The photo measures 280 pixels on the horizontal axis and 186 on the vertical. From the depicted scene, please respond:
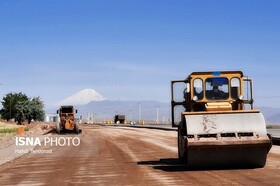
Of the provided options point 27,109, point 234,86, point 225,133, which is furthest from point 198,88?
point 27,109

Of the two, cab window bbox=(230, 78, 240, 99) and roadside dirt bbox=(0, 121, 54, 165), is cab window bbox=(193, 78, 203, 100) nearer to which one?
cab window bbox=(230, 78, 240, 99)

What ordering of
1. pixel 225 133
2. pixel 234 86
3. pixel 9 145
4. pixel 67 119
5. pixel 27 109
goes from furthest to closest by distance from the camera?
pixel 27 109 < pixel 67 119 < pixel 9 145 < pixel 234 86 < pixel 225 133

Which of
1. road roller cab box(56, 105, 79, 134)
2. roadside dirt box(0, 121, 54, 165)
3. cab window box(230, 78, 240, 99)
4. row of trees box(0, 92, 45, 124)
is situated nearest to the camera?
cab window box(230, 78, 240, 99)

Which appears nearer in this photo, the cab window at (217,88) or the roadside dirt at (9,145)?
the cab window at (217,88)

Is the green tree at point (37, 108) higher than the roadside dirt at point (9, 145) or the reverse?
higher

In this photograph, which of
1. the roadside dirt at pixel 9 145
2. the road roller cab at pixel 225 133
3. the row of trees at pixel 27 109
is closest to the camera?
the road roller cab at pixel 225 133

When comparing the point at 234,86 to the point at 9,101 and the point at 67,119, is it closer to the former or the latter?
the point at 67,119

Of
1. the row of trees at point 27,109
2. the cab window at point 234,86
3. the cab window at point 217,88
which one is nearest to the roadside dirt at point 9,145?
the cab window at point 217,88

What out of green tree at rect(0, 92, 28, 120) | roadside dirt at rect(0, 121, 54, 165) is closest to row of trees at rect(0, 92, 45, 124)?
green tree at rect(0, 92, 28, 120)

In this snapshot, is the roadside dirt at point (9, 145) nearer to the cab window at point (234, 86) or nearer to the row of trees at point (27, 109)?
the cab window at point (234, 86)

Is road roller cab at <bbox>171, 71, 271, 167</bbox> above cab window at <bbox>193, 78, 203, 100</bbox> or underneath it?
underneath

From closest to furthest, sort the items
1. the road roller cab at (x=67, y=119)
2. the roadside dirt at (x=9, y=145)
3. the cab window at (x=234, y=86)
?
the cab window at (x=234, y=86)
the roadside dirt at (x=9, y=145)
the road roller cab at (x=67, y=119)

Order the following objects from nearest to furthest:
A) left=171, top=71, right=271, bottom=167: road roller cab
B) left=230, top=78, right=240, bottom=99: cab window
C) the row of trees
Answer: left=171, top=71, right=271, bottom=167: road roller cab < left=230, top=78, right=240, bottom=99: cab window < the row of trees

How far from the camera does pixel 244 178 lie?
11.6 meters
